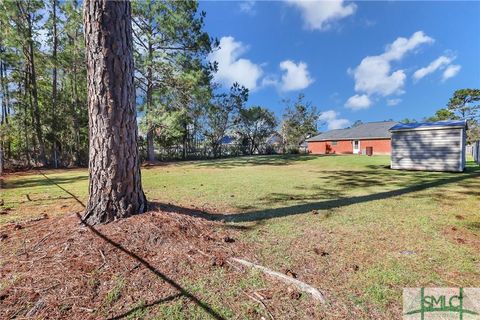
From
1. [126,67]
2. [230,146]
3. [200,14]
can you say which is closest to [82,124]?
[200,14]

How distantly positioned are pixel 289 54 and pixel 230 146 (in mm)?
11348

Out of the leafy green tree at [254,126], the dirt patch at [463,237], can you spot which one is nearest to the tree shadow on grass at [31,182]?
the dirt patch at [463,237]

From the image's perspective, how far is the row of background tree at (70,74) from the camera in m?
13.8

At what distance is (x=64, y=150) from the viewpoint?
18.2m

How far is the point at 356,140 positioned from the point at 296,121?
7.86 meters

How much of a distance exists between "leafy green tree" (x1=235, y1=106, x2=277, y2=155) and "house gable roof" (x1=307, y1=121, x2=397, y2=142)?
6.93 meters

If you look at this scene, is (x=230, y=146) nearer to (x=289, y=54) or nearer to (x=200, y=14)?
(x=289, y=54)

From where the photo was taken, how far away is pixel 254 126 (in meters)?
29.4

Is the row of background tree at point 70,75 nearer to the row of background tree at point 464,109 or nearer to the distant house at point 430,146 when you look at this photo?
the distant house at point 430,146

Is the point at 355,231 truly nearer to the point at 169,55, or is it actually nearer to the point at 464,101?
the point at 169,55

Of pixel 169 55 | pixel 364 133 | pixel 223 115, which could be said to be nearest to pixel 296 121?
pixel 364 133

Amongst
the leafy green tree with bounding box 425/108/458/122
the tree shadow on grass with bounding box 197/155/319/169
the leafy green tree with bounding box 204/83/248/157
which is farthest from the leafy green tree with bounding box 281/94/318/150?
the leafy green tree with bounding box 425/108/458/122

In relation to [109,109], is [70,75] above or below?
above

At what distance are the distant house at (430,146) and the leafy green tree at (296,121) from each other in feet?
67.4
